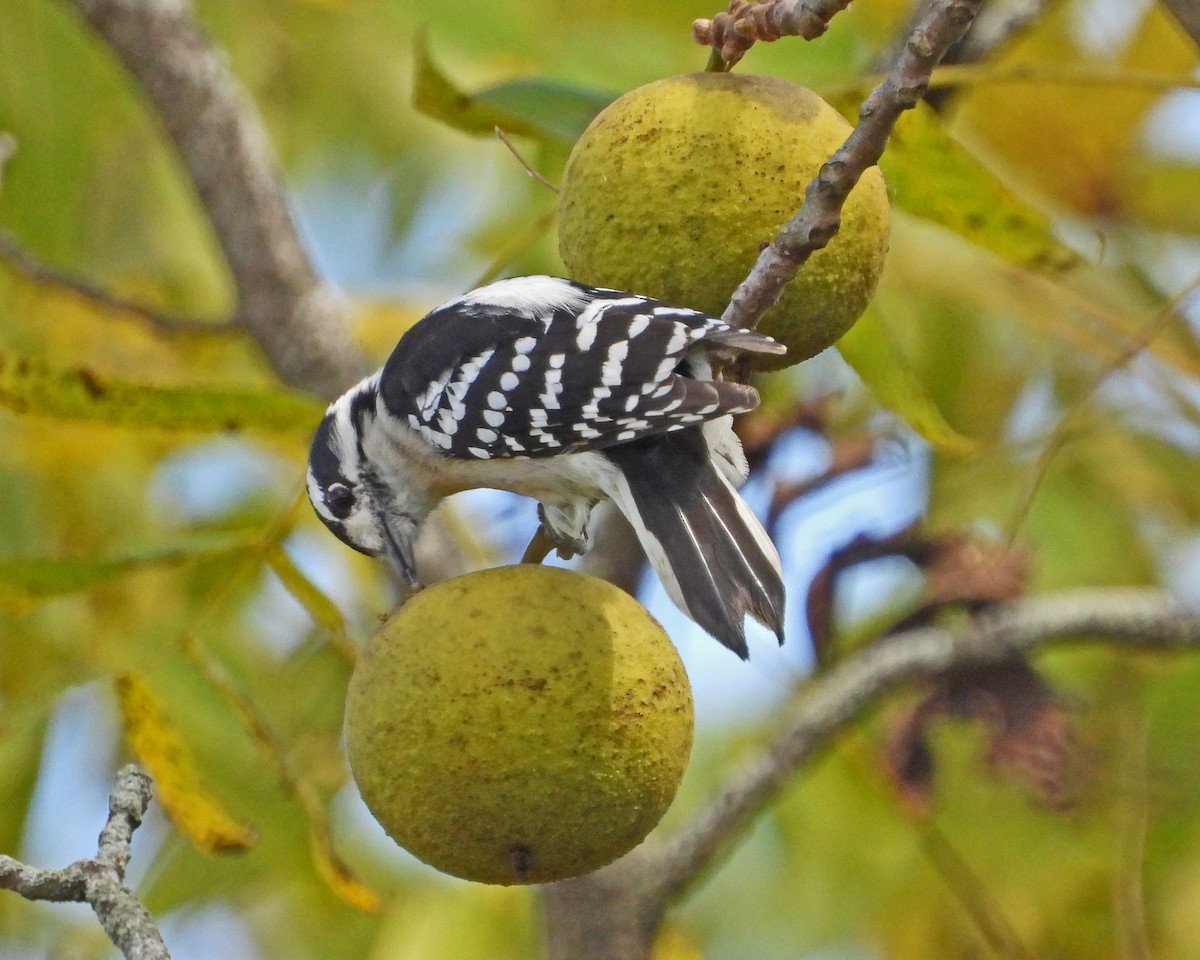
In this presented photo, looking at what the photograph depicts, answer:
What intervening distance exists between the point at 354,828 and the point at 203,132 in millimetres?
1946

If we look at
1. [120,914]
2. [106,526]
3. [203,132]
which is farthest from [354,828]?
[120,914]

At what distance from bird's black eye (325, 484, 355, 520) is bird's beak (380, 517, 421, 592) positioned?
7cm

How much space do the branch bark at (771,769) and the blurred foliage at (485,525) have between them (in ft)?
0.58

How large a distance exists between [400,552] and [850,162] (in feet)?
4.54

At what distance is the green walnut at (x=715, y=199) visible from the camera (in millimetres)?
1755

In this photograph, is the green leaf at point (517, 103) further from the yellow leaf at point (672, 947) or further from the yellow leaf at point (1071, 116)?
the yellow leaf at point (672, 947)

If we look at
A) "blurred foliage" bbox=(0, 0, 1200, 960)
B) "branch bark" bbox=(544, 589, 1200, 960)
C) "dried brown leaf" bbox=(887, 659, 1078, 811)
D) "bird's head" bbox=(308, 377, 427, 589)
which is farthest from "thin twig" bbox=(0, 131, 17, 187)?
"dried brown leaf" bbox=(887, 659, 1078, 811)

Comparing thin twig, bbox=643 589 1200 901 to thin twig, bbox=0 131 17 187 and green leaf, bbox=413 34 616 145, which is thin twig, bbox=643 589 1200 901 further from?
thin twig, bbox=0 131 17 187

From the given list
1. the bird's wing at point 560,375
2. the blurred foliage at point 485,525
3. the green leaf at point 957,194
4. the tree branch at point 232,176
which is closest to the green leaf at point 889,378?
the blurred foliage at point 485,525

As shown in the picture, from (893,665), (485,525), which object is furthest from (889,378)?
(485,525)

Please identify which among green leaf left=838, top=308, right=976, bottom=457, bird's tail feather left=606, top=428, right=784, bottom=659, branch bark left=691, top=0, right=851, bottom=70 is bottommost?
bird's tail feather left=606, top=428, right=784, bottom=659

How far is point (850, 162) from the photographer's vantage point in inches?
61.6

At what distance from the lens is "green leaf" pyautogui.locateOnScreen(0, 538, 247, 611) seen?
2.34 metres

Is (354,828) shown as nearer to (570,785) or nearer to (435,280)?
(435,280)
